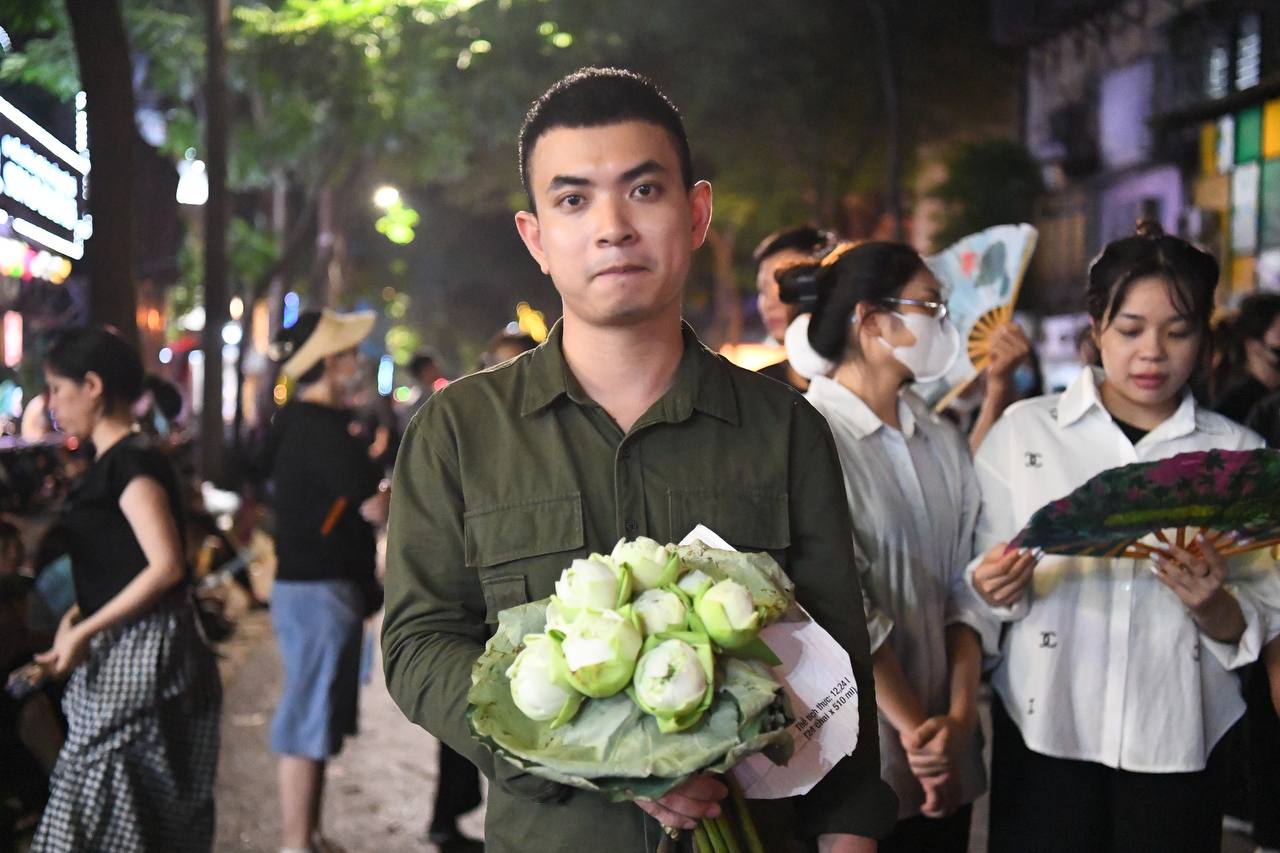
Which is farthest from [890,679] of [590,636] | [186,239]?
[186,239]

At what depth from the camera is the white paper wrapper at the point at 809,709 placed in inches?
90.0

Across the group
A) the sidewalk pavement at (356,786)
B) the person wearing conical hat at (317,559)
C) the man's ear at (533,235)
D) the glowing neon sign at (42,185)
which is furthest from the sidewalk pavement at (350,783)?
the man's ear at (533,235)

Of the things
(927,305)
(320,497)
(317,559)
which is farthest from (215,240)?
(927,305)

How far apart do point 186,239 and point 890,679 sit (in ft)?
70.8

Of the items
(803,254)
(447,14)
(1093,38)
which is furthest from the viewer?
(1093,38)

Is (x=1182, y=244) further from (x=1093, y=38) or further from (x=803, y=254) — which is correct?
(x=1093, y=38)

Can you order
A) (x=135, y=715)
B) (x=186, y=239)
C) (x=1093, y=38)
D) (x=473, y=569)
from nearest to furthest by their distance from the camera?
(x=473, y=569)
(x=135, y=715)
(x=186, y=239)
(x=1093, y=38)

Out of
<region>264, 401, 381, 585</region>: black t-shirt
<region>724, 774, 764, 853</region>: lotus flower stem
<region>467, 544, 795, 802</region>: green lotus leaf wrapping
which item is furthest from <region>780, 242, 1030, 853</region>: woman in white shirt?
<region>264, 401, 381, 585</region>: black t-shirt

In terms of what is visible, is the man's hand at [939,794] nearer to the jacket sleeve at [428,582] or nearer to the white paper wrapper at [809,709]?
the white paper wrapper at [809,709]

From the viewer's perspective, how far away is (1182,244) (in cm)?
372

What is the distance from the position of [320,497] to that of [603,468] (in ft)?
12.8

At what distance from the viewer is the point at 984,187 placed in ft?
104

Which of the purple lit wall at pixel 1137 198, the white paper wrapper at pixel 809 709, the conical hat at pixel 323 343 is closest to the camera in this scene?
the white paper wrapper at pixel 809 709

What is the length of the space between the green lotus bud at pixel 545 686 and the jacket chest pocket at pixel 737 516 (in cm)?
55
